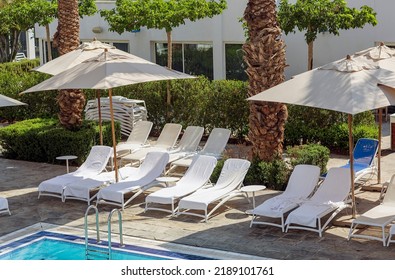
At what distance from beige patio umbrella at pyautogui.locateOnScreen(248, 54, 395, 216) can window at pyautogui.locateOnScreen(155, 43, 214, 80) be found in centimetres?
1667

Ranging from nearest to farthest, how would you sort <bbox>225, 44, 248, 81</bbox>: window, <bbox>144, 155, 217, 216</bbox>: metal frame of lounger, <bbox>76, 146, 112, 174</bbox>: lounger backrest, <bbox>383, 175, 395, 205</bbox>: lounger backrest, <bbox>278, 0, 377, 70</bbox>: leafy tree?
<bbox>383, 175, 395, 205</bbox>: lounger backrest, <bbox>144, 155, 217, 216</bbox>: metal frame of lounger, <bbox>76, 146, 112, 174</bbox>: lounger backrest, <bbox>278, 0, 377, 70</bbox>: leafy tree, <bbox>225, 44, 248, 81</bbox>: window

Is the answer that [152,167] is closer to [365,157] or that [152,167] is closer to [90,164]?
[90,164]

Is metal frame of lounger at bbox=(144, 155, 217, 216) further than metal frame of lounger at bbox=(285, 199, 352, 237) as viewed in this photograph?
Yes

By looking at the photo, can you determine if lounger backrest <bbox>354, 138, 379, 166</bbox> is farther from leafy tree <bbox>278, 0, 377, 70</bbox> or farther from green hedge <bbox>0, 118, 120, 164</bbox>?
leafy tree <bbox>278, 0, 377, 70</bbox>

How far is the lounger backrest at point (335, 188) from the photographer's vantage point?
14234mm

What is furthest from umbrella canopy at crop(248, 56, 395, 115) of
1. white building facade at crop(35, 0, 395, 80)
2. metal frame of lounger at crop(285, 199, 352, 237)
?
white building facade at crop(35, 0, 395, 80)

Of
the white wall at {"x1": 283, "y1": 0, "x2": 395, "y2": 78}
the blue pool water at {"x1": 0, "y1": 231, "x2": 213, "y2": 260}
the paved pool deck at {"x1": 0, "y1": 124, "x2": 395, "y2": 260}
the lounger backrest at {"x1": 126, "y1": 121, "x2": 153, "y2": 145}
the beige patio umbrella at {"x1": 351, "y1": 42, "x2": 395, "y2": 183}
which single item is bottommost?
the blue pool water at {"x1": 0, "y1": 231, "x2": 213, "y2": 260}

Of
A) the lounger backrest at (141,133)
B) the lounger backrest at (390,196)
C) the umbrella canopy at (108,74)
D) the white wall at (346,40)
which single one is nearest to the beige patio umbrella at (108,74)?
the umbrella canopy at (108,74)

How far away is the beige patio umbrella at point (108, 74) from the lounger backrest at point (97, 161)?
36.6 inches

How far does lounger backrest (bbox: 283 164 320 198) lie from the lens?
1466 cm

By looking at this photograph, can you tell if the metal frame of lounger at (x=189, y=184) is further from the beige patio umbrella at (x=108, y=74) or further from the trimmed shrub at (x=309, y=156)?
the trimmed shrub at (x=309, y=156)
